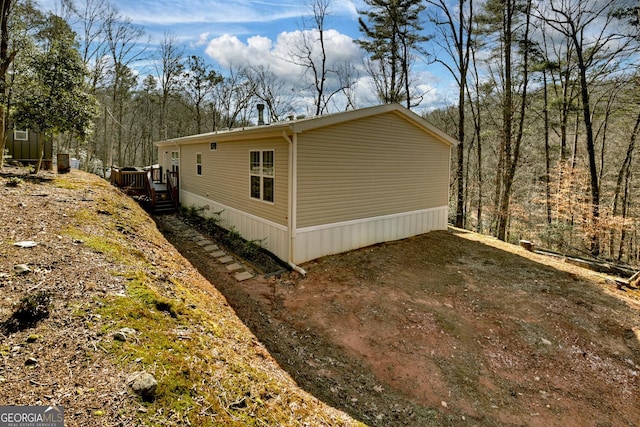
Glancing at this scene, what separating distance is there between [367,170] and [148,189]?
375 inches

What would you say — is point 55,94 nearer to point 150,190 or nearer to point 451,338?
point 150,190

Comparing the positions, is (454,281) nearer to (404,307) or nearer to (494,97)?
(404,307)

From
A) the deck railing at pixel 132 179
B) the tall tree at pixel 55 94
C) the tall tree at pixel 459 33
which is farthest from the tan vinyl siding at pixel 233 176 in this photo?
the tall tree at pixel 459 33

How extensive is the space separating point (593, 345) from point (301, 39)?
1991 centimetres

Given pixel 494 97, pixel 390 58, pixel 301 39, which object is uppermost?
pixel 301 39

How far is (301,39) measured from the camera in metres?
19.4

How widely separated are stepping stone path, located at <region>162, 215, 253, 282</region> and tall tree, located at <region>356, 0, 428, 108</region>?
13.3 meters

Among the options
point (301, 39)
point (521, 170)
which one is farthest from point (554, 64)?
point (301, 39)

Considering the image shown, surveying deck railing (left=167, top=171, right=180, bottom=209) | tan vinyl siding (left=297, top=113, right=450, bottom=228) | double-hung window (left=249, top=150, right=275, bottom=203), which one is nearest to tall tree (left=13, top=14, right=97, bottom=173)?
deck railing (left=167, top=171, right=180, bottom=209)

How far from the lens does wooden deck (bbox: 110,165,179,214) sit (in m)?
13.0

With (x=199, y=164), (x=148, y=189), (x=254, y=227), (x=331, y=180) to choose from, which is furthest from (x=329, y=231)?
(x=148, y=189)

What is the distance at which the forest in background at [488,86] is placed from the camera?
1005 cm

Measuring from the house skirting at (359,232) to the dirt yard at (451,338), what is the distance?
372mm

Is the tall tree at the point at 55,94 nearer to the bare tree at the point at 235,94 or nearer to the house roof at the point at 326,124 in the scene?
the house roof at the point at 326,124
